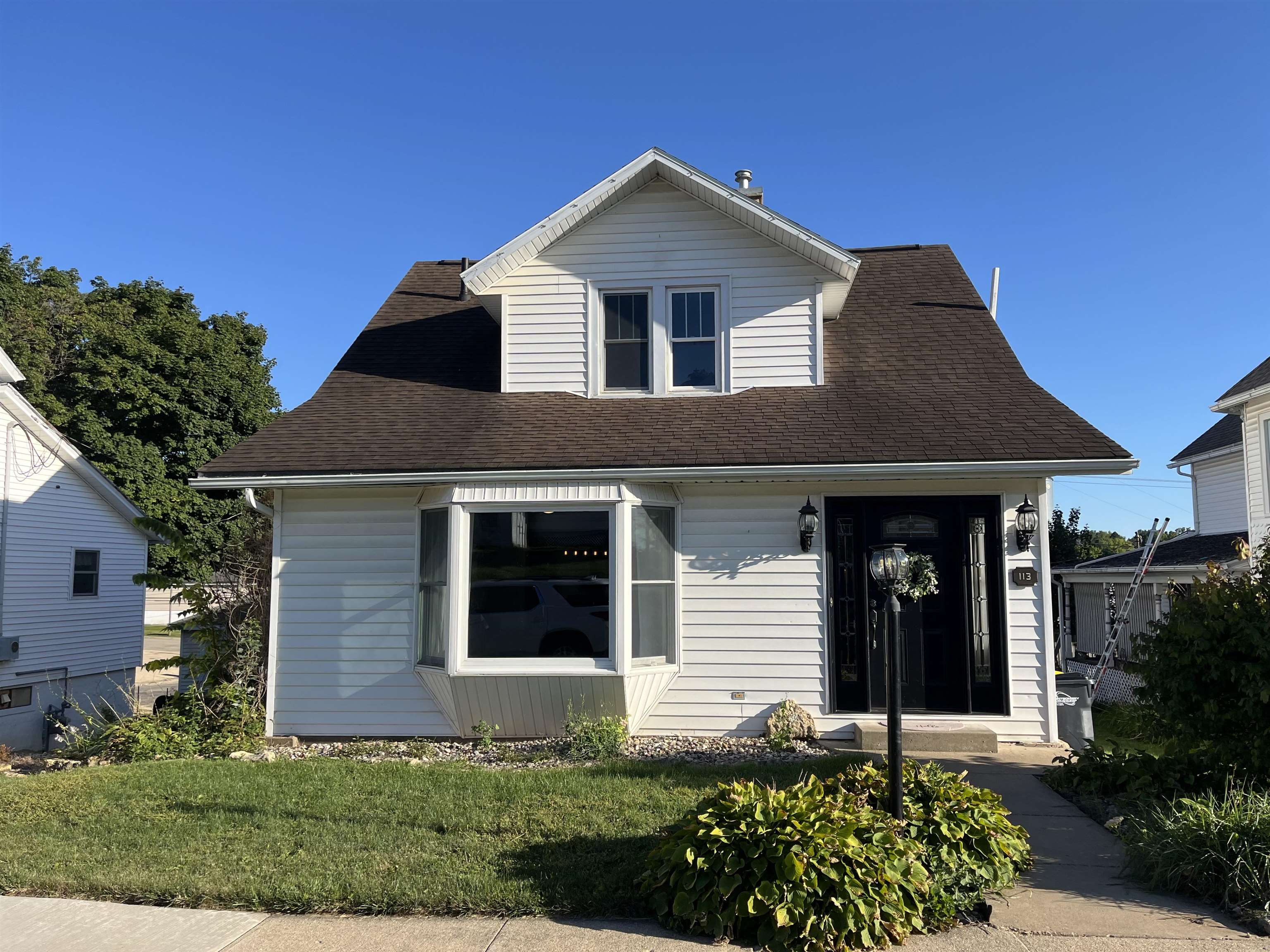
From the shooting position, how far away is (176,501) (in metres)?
29.4

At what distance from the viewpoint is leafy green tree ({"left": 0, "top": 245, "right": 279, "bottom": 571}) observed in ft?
92.5

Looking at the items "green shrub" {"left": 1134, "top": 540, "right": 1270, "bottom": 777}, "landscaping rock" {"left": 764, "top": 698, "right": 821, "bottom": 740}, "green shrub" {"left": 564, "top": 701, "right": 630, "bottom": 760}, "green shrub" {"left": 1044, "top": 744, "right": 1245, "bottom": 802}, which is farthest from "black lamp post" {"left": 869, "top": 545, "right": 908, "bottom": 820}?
"green shrub" {"left": 564, "top": 701, "right": 630, "bottom": 760}

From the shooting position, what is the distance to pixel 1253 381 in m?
17.5

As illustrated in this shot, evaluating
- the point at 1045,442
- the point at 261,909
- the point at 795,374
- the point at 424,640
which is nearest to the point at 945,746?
the point at 1045,442

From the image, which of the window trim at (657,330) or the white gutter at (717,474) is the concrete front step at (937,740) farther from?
the window trim at (657,330)

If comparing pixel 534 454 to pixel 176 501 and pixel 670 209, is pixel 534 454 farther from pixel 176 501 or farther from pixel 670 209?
pixel 176 501

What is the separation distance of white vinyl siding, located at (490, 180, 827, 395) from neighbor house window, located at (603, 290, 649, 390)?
248mm

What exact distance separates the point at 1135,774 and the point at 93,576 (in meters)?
20.8

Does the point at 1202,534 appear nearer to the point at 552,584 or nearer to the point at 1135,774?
the point at 1135,774

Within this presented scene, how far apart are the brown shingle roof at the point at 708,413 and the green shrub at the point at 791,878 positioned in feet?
15.1

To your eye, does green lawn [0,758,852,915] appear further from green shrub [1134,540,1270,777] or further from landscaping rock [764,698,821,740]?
green shrub [1134,540,1270,777]

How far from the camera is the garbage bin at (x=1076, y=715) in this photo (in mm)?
8711

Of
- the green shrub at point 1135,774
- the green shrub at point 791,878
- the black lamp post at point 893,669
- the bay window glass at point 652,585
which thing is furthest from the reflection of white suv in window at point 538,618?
the green shrub at point 1135,774

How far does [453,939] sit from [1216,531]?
73.8 feet
